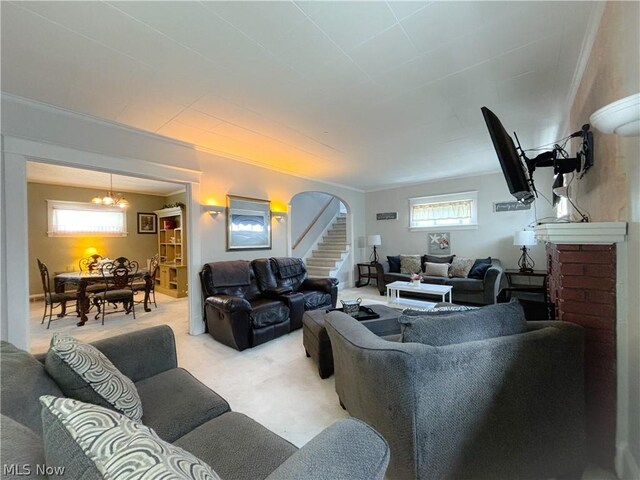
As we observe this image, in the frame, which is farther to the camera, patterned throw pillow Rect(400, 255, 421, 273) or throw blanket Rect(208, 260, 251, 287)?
patterned throw pillow Rect(400, 255, 421, 273)

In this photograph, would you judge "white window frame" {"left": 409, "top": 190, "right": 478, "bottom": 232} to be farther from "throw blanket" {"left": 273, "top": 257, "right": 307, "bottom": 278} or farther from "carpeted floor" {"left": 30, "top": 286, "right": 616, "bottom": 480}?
"carpeted floor" {"left": 30, "top": 286, "right": 616, "bottom": 480}

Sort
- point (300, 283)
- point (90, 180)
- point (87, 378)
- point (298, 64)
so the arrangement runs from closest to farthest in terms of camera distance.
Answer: point (87, 378) < point (298, 64) < point (300, 283) < point (90, 180)

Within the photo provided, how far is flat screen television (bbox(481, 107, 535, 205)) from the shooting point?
1.75m

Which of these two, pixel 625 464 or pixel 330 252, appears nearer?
pixel 625 464

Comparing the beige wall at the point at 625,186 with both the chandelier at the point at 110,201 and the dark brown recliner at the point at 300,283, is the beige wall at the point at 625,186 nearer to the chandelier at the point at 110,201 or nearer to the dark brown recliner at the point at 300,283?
the dark brown recliner at the point at 300,283

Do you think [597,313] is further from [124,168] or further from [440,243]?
[440,243]

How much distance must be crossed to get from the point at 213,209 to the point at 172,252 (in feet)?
13.3

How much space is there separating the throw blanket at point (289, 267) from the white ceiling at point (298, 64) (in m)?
1.91

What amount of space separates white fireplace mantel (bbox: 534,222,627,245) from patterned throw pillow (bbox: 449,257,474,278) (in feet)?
12.3

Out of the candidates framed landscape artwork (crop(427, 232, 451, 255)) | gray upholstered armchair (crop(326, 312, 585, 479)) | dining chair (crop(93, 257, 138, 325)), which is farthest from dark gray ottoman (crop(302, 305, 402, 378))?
framed landscape artwork (crop(427, 232, 451, 255))

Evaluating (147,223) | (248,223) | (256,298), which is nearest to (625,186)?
(256,298)

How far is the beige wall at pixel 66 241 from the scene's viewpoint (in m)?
5.59

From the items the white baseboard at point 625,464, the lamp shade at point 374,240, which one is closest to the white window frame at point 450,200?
the lamp shade at point 374,240

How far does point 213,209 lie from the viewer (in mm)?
3861
